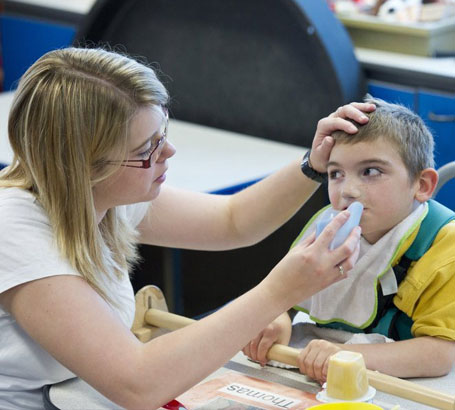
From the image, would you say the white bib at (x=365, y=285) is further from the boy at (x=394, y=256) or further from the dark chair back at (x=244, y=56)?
the dark chair back at (x=244, y=56)

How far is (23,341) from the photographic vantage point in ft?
4.76

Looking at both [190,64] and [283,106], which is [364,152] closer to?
[283,106]

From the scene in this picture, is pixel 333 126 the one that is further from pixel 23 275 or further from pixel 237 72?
pixel 237 72

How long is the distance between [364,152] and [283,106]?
5.44 ft

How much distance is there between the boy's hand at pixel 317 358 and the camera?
1.41 m

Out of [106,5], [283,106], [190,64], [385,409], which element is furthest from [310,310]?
[106,5]

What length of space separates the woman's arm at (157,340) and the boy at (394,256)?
0.53 ft

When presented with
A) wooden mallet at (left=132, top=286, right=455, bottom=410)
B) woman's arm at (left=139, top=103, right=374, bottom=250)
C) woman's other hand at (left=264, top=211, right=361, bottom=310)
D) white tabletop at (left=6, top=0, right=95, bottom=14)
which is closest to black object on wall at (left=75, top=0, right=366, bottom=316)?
white tabletop at (left=6, top=0, right=95, bottom=14)

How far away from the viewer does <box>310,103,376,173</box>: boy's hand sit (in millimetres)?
1467

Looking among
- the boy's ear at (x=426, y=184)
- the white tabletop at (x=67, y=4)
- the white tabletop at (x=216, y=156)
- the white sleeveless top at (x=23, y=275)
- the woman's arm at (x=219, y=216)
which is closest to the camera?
the white sleeveless top at (x=23, y=275)

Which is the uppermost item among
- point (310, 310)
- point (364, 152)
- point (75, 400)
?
point (364, 152)

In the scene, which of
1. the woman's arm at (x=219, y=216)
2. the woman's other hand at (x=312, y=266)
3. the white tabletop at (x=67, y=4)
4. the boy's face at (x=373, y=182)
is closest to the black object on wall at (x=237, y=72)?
the white tabletop at (x=67, y=4)

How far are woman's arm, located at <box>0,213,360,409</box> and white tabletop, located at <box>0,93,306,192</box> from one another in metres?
1.22

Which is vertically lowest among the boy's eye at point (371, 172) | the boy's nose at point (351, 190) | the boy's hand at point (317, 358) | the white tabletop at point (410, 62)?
the boy's hand at point (317, 358)
